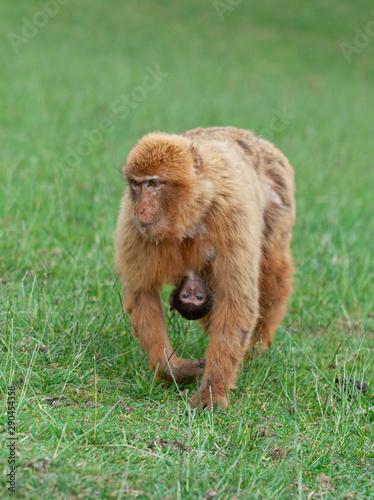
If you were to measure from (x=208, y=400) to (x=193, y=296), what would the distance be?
701 millimetres

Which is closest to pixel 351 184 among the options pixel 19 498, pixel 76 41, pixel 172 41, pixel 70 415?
pixel 70 415

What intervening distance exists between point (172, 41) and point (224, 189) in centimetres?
2336

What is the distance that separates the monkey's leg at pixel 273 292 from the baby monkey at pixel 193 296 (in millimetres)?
847

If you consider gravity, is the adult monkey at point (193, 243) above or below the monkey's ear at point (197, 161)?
below

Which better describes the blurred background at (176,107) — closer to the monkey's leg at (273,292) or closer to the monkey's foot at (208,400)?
the monkey's leg at (273,292)

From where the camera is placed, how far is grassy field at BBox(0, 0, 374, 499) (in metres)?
3.32

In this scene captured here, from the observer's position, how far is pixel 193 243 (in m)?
4.30

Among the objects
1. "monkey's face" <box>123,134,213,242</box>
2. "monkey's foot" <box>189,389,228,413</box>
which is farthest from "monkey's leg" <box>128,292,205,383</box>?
"monkey's face" <box>123,134,213,242</box>

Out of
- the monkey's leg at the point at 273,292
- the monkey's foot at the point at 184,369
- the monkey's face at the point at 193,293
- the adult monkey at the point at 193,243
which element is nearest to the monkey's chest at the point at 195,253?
the adult monkey at the point at 193,243

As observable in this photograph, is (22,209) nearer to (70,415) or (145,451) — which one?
(70,415)

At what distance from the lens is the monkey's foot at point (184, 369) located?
4441mm

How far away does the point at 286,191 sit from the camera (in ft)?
17.9

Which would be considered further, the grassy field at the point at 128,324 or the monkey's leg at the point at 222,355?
the monkey's leg at the point at 222,355

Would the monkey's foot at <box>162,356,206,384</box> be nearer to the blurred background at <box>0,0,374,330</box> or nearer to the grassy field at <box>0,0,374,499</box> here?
the grassy field at <box>0,0,374,499</box>
